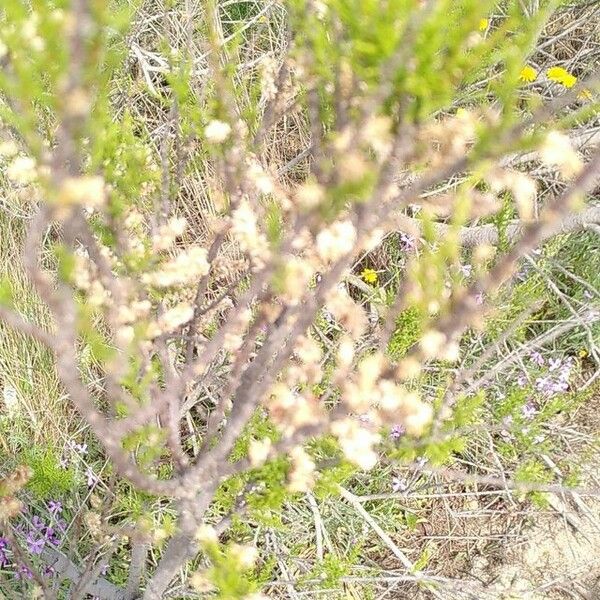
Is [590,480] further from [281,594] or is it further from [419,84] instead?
[419,84]

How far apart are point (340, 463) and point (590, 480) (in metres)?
1.90

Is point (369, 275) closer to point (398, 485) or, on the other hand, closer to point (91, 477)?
point (398, 485)

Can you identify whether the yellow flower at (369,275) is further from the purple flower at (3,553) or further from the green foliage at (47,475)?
the purple flower at (3,553)

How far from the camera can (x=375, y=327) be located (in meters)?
2.46

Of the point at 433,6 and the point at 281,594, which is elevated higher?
the point at 433,6

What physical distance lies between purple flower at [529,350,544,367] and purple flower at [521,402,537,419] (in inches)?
6.8

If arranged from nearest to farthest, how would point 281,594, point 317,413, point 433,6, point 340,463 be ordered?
point 433,6, point 317,413, point 340,463, point 281,594

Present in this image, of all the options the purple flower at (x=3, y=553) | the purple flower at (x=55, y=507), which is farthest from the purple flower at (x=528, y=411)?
the purple flower at (x=3, y=553)

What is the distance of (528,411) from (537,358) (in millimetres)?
265

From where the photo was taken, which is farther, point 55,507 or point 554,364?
point 554,364

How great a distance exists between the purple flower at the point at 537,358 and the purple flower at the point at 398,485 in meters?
0.72

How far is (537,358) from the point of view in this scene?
2637 mm

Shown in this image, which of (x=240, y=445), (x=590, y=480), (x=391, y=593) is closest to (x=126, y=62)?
(x=240, y=445)

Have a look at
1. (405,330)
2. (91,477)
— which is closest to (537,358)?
(405,330)
